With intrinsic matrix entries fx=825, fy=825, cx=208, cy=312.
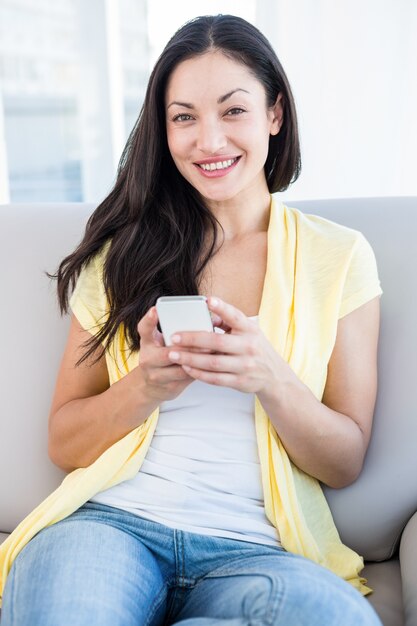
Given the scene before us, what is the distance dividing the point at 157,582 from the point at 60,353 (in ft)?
1.69

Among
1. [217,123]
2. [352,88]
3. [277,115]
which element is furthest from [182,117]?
[352,88]

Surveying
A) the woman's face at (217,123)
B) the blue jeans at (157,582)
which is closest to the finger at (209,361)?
the blue jeans at (157,582)

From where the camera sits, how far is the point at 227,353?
1.08 m

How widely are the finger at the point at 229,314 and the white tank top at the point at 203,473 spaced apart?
0.22m

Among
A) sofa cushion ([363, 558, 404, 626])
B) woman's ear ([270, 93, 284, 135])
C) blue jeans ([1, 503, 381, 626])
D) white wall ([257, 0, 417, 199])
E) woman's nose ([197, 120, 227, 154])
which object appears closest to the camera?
blue jeans ([1, 503, 381, 626])

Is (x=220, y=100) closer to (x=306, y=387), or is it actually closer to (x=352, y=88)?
(x=306, y=387)

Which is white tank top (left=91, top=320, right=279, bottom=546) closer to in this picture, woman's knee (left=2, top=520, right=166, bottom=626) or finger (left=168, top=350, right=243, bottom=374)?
woman's knee (left=2, top=520, right=166, bottom=626)

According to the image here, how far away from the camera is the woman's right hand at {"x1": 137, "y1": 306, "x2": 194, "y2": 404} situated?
3.59ft

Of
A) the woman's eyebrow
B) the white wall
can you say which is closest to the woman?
the woman's eyebrow

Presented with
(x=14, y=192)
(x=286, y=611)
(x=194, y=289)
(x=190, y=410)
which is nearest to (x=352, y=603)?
(x=286, y=611)

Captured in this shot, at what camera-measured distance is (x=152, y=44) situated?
2.71m

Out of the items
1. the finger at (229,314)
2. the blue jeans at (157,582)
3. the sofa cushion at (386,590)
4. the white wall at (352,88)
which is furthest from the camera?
the white wall at (352,88)

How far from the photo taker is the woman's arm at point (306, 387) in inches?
41.9

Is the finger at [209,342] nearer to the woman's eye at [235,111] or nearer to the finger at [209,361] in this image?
the finger at [209,361]
